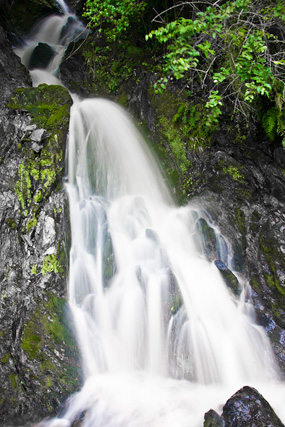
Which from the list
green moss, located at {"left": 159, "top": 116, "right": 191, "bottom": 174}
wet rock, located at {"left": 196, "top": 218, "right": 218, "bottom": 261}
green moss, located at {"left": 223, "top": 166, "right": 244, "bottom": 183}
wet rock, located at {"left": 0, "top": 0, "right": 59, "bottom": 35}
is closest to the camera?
wet rock, located at {"left": 196, "top": 218, "right": 218, "bottom": 261}

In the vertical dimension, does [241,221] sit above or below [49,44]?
above

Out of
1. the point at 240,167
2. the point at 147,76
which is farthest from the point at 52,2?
the point at 240,167

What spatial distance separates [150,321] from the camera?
16.1ft

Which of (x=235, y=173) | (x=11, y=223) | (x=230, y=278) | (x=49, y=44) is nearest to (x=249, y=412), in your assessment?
(x=230, y=278)

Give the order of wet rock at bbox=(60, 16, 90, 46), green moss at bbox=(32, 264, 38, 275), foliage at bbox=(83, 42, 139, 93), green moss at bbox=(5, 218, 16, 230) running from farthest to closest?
1. wet rock at bbox=(60, 16, 90, 46)
2. foliage at bbox=(83, 42, 139, 93)
3. green moss at bbox=(5, 218, 16, 230)
4. green moss at bbox=(32, 264, 38, 275)

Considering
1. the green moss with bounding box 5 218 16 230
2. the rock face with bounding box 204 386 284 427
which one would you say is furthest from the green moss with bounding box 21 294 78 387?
the rock face with bounding box 204 386 284 427

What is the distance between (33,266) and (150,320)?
2.07m

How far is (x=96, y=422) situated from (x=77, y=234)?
9.47 feet

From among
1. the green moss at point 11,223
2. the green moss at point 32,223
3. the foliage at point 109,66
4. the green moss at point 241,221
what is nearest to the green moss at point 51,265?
the green moss at point 32,223

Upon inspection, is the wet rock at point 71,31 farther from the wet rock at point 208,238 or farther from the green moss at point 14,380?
the green moss at point 14,380

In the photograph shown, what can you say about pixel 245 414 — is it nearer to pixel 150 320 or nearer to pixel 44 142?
pixel 150 320

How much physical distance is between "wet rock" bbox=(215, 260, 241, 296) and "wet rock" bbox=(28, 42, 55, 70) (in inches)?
345

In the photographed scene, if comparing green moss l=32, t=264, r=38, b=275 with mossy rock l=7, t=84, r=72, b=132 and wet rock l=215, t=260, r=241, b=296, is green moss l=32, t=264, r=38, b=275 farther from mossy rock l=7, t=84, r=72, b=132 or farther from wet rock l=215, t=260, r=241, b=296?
wet rock l=215, t=260, r=241, b=296

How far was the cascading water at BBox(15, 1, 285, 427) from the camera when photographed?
4148mm
